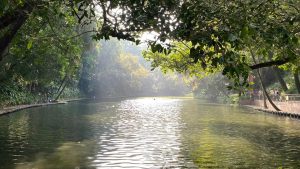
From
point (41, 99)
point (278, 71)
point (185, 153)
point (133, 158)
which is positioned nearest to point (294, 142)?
point (185, 153)

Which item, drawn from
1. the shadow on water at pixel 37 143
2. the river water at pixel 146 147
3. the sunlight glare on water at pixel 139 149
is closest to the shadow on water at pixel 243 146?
the river water at pixel 146 147

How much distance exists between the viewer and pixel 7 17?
1298cm

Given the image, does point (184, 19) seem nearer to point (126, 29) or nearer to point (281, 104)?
point (126, 29)

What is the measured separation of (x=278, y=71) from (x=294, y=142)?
26.4 metres

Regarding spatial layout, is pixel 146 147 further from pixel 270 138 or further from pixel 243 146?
pixel 270 138

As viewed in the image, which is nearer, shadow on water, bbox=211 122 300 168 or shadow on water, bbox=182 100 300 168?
shadow on water, bbox=182 100 300 168

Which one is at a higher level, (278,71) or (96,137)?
(278,71)

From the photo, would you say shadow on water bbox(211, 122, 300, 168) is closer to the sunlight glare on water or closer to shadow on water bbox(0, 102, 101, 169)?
the sunlight glare on water

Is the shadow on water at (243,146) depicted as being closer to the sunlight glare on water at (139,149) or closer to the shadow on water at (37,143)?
the sunlight glare on water at (139,149)

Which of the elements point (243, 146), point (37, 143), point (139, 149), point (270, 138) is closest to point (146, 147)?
point (139, 149)

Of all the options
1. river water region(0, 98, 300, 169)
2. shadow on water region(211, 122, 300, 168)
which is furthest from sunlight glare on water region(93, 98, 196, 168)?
shadow on water region(211, 122, 300, 168)

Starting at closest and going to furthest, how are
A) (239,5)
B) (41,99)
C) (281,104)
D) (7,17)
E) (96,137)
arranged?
(239,5), (7,17), (96,137), (281,104), (41,99)

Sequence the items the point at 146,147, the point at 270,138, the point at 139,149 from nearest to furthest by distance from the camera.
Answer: the point at 139,149 < the point at 146,147 < the point at 270,138

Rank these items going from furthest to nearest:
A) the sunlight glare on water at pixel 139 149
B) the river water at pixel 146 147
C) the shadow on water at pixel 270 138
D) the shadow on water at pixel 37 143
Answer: the shadow on water at pixel 270 138, the shadow on water at pixel 37 143, the river water at pixel 146 147, the sunlight glare on water at pixel 139 149
